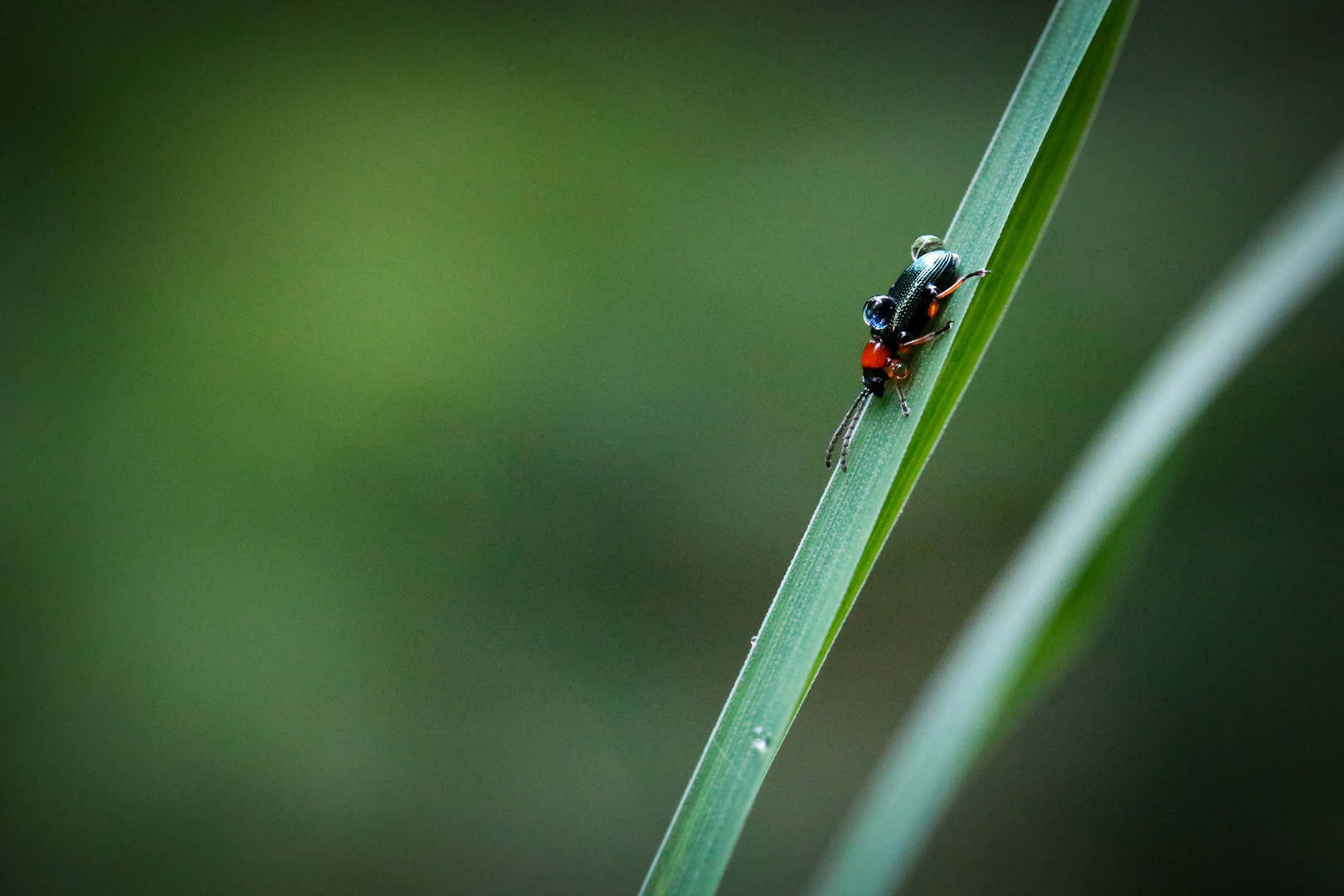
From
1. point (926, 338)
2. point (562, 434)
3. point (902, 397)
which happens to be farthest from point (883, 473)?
point (562, 434)

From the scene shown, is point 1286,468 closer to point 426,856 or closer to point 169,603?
point 426,856

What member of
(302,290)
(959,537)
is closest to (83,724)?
(302,290)

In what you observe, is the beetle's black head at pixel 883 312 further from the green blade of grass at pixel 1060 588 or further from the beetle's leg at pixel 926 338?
the green blade of grass at pixel 1060 588

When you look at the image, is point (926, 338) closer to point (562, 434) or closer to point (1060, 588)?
point (1060, 588)

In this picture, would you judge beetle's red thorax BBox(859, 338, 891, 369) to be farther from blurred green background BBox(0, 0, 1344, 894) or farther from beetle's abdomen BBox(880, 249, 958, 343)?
blurred green background BBox(0, 0, 1344, 894)

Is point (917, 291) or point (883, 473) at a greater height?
point (917, 291)

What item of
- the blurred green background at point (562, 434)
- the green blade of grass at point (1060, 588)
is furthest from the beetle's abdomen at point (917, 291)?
the blurred green background at point (562, 434)

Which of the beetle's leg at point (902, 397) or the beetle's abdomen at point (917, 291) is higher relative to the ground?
the beetle's abdomen at point (917, 291)
